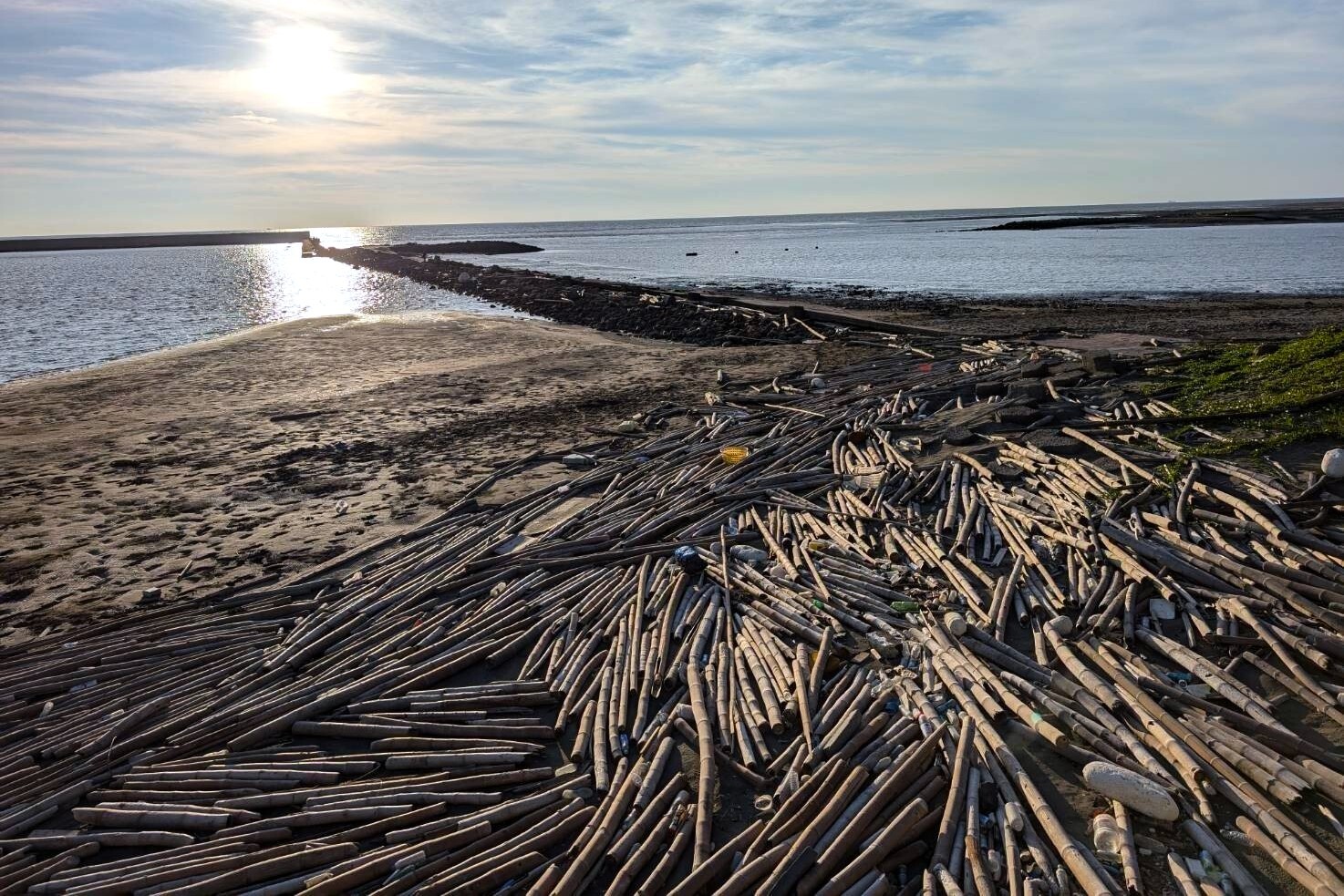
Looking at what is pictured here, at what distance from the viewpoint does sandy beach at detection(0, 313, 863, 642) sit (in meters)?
10.6

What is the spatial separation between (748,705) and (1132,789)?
2.74 metres

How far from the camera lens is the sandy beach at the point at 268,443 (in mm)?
10625

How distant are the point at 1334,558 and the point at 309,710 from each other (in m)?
9.56

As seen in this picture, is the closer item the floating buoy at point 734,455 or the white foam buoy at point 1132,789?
the white foam buoy at point 1132,789

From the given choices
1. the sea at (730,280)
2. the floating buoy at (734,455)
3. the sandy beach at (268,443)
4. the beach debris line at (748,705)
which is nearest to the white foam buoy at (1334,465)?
the beach debris line at (748,705)

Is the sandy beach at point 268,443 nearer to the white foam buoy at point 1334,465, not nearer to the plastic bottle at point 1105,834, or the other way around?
the plastic bottle at point 1105,834

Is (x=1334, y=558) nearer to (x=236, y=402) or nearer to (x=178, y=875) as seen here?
(x=178, y=875)

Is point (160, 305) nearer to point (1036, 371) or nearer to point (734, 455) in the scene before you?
point (734, 455)

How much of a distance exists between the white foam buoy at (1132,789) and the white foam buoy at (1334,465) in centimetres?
576

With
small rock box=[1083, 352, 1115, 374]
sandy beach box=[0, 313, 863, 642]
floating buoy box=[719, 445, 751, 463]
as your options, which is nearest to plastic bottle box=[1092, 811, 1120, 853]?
floating buoy box=[719, 445, 751, 463]

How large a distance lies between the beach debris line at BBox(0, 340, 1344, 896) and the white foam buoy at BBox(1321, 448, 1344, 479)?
0.39m

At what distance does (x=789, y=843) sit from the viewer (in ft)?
16.2

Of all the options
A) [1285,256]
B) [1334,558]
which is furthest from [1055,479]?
[1285,256]

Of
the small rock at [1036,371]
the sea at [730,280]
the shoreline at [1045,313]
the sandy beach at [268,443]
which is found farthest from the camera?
the sea at [730,280]
